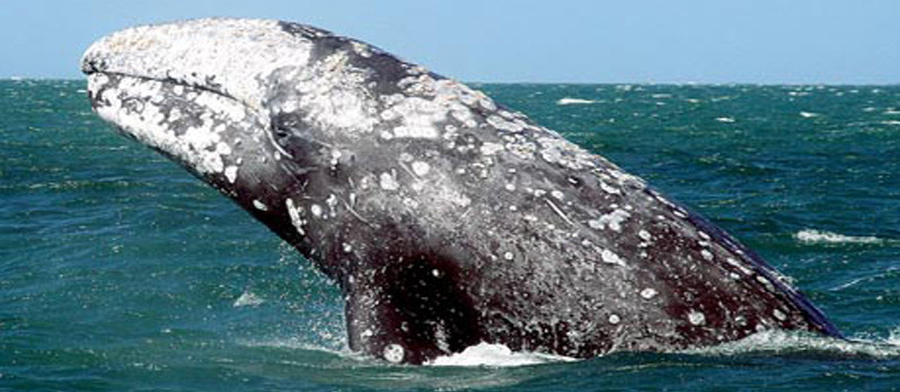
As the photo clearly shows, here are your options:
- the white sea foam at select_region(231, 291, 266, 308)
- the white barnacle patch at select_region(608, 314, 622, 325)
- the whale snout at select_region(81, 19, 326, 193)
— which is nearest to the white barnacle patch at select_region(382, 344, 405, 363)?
the white barnacle patch at select_region(608, 314, 622, 325)

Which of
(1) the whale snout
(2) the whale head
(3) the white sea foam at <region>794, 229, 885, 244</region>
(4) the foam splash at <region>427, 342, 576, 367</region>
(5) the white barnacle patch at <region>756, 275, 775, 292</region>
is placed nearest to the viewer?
(5) the white barnacle patch at <region>756, 275, 775, 292</region>

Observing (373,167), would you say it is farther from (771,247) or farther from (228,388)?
(771,247)

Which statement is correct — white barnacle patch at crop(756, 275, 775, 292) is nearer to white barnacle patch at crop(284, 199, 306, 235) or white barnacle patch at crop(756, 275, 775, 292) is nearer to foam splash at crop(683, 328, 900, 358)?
Answer: foam splash at crop(683, 328, 900, 358)

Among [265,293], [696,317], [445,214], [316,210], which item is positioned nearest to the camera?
[696,317]

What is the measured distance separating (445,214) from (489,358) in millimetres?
681

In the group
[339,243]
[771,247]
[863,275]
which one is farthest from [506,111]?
[771,247]

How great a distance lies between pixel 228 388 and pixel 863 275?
718 cm

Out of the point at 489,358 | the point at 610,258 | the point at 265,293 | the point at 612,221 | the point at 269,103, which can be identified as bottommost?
the point at 265,293

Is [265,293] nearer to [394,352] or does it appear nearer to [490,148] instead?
[394,352]

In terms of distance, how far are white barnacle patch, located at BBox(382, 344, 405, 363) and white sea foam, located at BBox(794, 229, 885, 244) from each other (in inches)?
371

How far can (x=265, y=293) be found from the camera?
11.3m

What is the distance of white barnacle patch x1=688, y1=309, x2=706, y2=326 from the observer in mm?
5953

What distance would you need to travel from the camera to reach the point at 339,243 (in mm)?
6477

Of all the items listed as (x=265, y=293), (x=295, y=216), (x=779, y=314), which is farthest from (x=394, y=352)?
(x=265, y=293)
